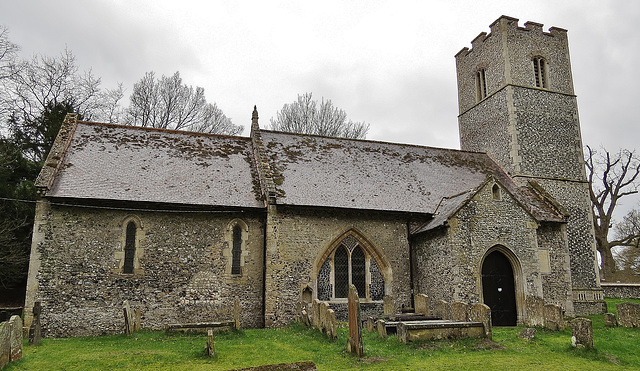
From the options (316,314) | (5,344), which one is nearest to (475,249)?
(316,314)

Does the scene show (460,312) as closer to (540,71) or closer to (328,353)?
(328,353)

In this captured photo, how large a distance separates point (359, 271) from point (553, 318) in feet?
21.2

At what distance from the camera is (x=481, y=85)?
25.4 meters

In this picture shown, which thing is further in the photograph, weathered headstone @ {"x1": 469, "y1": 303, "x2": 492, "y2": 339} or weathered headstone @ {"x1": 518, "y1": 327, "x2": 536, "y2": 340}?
weathered headstone @ {"x1": 518, "y1": 327, "x2": 536, "y2": 340}

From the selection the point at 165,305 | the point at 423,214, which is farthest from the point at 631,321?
the point at 165,305

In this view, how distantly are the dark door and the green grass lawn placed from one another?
126 inches

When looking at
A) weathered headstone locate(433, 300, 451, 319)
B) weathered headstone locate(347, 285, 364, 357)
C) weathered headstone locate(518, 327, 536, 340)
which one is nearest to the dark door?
weathered headstone locate(433, 300, 451, 319)

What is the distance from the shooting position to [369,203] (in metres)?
17.4

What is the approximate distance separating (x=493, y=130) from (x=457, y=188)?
5.82 m

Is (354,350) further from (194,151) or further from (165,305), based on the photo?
(194,151)

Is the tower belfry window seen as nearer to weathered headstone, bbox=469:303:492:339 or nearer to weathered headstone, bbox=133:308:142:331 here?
weathered headstone, bbox=469:303:492:339

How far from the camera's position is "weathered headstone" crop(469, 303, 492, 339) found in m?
11.8

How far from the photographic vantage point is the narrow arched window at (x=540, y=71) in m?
24.0

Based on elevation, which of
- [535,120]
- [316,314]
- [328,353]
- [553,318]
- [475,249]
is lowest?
[328,353]
